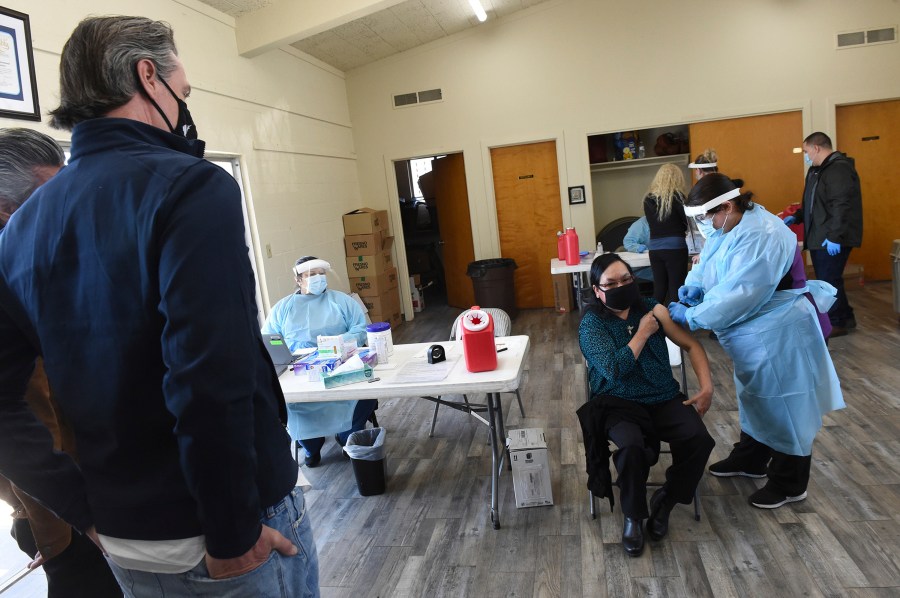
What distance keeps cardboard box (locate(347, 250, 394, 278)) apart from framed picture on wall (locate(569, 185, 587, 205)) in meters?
2.29

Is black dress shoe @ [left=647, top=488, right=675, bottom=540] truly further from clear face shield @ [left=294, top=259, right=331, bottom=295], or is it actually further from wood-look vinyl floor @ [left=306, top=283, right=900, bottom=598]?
clear face shield @ [left=294, top=259, right=331, bottom=295]

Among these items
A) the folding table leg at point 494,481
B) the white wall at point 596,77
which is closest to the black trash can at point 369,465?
the folding table leg at point 494,481

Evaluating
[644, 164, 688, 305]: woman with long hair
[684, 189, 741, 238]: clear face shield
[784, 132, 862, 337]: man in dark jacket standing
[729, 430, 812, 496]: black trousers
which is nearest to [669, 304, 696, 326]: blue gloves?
[684, 189, 741, 238]: clear face shield

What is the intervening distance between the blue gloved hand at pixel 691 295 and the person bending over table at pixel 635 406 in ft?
0.79

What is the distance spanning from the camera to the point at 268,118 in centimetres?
527

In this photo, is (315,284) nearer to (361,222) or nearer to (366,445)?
(366,445)

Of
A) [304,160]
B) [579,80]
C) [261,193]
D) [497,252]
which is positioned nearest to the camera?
[261,193]

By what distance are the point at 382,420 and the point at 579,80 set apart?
449 centimetres

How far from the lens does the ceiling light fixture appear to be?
5.55 meters

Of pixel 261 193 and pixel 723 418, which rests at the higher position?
pixel 261 193

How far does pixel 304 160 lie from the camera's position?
5.90m

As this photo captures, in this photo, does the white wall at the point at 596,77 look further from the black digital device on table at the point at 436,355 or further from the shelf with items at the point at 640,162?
the black digital device on table at the point at 436,355

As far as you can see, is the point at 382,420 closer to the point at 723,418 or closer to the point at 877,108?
the point at 723,418

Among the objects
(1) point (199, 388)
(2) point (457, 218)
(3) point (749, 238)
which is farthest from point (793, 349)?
Result: (2) point (457, 218)
